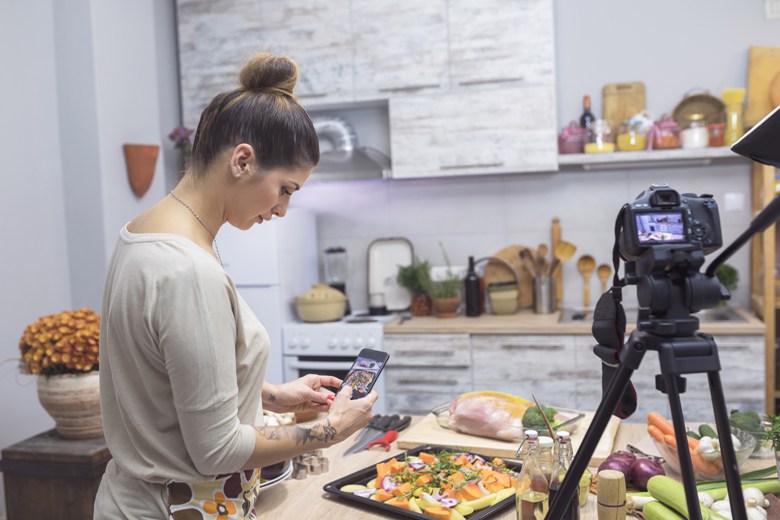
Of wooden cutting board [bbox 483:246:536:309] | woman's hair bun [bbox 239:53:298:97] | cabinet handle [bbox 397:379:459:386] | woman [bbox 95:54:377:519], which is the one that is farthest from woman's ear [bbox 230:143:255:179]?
wooden cutting board [bbox 483:246:536:309]

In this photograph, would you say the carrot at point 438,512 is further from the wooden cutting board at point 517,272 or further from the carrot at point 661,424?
the wooden cutting board at point 517,272

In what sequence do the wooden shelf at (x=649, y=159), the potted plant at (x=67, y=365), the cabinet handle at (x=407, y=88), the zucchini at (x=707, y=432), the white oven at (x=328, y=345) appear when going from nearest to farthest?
the zucchini at (x=707, y=432)
the potted plant at (x=67, y=365)
the wooden shelf at (x=649, y=159)
the white oven at (x=328, y=345)
the cabinet handle at (x=407, y=88)

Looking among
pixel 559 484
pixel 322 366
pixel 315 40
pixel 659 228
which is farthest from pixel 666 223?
pixel 315 40

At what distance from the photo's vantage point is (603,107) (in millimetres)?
3586

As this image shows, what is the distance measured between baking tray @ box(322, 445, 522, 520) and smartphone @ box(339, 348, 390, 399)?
0.75 ft

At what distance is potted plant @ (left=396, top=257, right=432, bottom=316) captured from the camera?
3.66 m

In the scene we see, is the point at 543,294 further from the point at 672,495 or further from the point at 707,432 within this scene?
the point at 672,495

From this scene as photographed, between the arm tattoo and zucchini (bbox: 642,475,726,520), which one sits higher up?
the arm tattoo

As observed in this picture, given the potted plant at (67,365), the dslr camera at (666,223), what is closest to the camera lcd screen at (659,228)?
the dslr camera at (666,223)

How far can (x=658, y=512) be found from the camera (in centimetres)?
121

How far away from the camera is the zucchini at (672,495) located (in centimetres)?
118

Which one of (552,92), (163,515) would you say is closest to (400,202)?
(552,92)

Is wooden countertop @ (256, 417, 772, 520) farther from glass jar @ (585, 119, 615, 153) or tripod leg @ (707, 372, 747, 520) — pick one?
glass jar @ (585, 119, 615, 153)

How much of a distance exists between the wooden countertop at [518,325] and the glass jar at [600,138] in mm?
834
